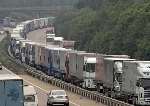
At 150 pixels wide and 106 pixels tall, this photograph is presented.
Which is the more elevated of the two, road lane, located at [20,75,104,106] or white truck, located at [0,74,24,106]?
white truck, located at [0,74,24,106]

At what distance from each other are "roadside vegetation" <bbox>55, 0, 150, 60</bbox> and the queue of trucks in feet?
25.5

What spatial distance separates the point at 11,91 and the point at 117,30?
57112mm

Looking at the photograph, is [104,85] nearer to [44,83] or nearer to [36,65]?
[44,83]

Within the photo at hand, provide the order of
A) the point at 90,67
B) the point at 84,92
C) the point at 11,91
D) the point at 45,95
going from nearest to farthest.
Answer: the point at 11,91
the point at 84,92
the point at 45,95
the point at 90,67

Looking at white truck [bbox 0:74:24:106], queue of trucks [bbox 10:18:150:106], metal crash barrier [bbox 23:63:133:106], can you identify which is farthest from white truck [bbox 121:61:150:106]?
white truck [bbox 0:74:24:106]

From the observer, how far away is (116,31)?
81875 millimetres

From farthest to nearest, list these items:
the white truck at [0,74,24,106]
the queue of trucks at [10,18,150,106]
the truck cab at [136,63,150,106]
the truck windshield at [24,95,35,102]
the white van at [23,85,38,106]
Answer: the queue of trucks at [10,18,150,106], the truck cab at [136,63,150,106], the truck windshield at [24,95,35,102], the white van at [23,85,38,106], the white truck at [0,74,24,106]

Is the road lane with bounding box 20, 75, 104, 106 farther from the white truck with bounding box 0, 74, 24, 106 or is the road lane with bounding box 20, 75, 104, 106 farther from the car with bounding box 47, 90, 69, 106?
the white truck with bounding box 0, 74, 24, 106

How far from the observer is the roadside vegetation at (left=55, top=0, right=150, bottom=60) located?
2803 inches

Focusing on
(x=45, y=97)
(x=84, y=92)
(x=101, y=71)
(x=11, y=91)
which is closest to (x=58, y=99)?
(x=45, y=97)

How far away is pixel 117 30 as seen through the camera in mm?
81625

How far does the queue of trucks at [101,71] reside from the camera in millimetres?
36312

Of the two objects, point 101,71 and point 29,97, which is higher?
point 29,97

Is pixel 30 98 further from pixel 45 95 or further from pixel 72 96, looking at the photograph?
pixel 45 95
